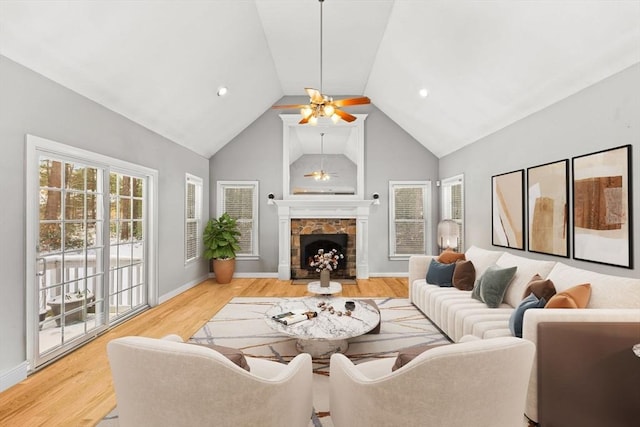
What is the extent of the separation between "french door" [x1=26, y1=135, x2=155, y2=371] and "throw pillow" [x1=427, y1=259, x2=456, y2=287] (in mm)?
3954

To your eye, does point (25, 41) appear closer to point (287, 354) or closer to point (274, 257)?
point (287, 354)

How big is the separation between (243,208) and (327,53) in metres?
3.49

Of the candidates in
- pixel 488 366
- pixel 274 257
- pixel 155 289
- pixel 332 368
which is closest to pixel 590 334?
pixel 488 366

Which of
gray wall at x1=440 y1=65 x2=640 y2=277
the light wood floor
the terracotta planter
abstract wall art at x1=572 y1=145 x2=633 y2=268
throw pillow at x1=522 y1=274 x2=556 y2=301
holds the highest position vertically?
gray wall at x1=440 y1=65 x2=640 y2=277

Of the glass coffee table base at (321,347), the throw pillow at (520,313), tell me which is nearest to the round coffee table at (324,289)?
the glass coffee table base at (321,347)

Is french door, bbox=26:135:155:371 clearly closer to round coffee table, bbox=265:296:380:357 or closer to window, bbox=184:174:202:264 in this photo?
window, bbox=184:174:202:264

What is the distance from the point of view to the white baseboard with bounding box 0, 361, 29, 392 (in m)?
2.54

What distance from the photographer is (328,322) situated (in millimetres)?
3035

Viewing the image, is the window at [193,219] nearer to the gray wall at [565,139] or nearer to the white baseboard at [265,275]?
the white baseboard at [265,275]

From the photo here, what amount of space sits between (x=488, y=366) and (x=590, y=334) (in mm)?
1166

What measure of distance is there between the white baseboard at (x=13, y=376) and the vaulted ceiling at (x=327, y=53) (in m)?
2.45

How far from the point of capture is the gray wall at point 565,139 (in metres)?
2.63

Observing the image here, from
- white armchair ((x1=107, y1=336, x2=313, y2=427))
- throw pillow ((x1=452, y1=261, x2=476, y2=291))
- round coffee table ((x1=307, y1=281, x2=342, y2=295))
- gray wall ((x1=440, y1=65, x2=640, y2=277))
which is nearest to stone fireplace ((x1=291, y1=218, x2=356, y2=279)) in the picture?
gray wall ((x1=440, y1=65, x2=640, y2=277))

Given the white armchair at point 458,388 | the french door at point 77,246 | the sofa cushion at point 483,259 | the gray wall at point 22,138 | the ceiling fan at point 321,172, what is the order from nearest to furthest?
the white armchair at point 458,388
the gray wall at point 22,138
the french door at point 77,246
the sofa cushion at point 483,259
the ceiling fan at point 321,172
